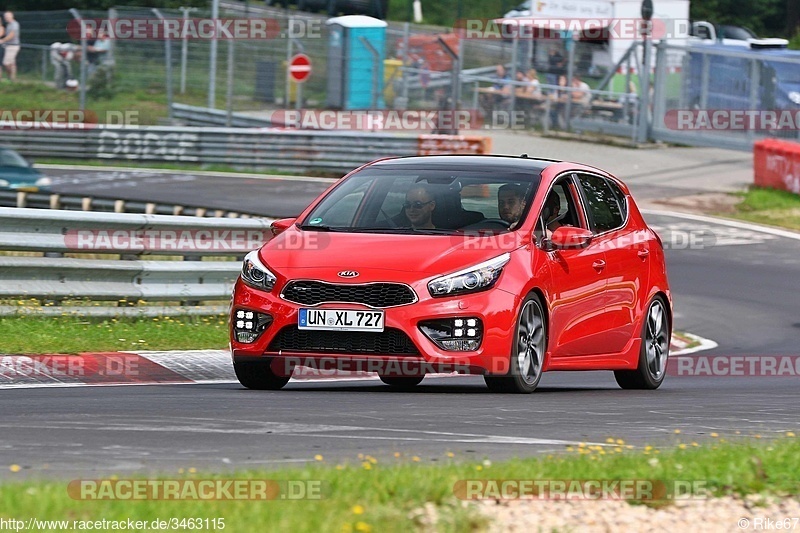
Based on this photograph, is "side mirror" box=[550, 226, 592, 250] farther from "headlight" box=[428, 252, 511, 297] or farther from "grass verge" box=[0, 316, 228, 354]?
"grass verge" box=[0, 316, 228, 354]

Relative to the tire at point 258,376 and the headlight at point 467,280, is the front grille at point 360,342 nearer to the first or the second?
the headlight at point 467,280

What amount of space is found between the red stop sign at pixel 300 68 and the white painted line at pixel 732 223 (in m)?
9.61

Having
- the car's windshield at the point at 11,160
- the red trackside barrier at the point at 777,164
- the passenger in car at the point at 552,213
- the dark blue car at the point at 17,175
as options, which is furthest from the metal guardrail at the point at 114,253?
the red trackside barrier at the point at 777,164

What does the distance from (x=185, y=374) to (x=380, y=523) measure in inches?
233

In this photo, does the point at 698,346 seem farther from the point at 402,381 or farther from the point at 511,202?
the point at 511,202

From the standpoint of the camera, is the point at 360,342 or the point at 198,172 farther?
the point at 198,172

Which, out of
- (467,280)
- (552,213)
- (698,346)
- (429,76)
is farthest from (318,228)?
(429,76)

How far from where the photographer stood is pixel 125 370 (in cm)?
1057

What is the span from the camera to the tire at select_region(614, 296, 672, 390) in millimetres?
11227

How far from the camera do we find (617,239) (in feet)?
35.7

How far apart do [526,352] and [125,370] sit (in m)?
2.94

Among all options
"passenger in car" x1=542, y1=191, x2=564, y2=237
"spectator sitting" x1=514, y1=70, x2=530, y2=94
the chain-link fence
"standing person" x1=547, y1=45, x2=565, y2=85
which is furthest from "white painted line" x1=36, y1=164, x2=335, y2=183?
"passenger in car" x1=542, y1=191, x2=564, y2=237

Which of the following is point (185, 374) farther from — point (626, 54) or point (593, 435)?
point (626, 54)

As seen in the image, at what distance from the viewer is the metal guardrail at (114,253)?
40.0 feet
